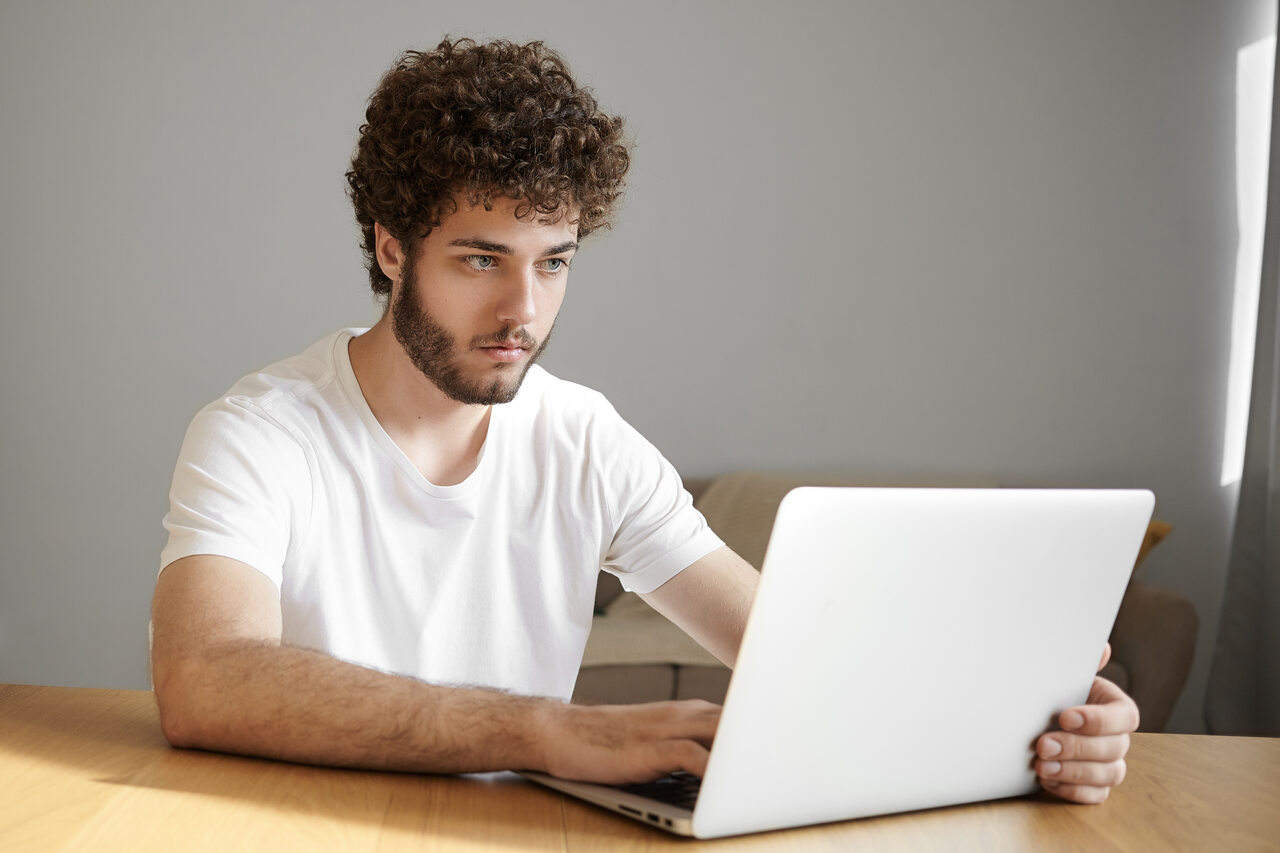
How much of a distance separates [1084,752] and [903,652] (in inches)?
7.6

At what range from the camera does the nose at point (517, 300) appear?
4.20 feet

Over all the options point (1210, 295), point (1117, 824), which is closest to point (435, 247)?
point (1117, 824)

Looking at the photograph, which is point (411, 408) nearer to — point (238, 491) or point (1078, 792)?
point (238, 491)

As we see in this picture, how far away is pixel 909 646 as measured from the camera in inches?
29.0

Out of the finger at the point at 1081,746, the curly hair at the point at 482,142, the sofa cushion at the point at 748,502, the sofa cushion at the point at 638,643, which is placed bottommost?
the sofa cushion at the point at 638,643

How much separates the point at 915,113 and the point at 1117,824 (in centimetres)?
319

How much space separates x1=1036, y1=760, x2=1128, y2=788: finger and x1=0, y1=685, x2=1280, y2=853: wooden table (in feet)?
0.06

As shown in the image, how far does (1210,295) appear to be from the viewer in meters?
3.68

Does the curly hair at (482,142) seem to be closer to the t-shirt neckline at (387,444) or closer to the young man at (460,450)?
the young man at (460,450)

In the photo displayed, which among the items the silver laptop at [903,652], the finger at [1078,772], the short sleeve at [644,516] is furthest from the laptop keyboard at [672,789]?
the short sleeve at [644,516]

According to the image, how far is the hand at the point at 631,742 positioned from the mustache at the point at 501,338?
0.58 m

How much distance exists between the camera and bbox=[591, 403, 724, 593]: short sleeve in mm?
1345

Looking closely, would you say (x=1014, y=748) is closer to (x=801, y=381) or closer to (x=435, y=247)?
(x=435, y=247)

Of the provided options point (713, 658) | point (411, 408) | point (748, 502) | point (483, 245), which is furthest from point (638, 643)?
point (483, 245)
